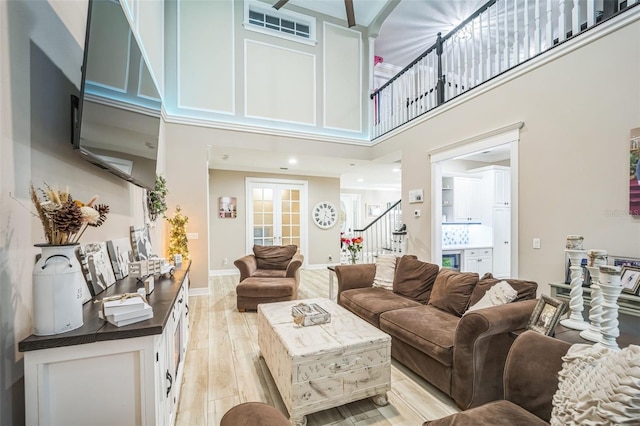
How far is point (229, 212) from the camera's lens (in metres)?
6.53

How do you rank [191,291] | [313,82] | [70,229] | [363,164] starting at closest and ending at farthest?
1. [70,229]
2. [191,291]
3. [313,82]
4. [363,164]

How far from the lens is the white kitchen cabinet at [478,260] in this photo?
5.20 metres

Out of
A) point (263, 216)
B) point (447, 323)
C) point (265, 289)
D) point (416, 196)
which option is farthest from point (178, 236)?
point (416, 196)

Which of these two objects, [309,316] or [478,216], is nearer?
[309,316]

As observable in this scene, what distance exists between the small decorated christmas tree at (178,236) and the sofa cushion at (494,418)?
3.89 metres

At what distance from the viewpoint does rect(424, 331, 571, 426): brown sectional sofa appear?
45.8 inches

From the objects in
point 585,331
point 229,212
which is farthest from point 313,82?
point 585,331

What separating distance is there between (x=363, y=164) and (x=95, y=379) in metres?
5.70

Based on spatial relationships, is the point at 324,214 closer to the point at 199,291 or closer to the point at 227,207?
the point at 227,207

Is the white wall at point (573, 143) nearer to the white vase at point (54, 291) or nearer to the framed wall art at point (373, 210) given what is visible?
the white vase at point (54, 291)

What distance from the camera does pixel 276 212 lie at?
698 centimetres

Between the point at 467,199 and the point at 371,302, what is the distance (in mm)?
3881

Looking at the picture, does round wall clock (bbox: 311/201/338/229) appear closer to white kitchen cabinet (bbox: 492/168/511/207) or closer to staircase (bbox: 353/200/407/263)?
staircase (bbox: 353/200/407/263)

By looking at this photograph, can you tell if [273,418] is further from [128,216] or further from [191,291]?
[191,291]
